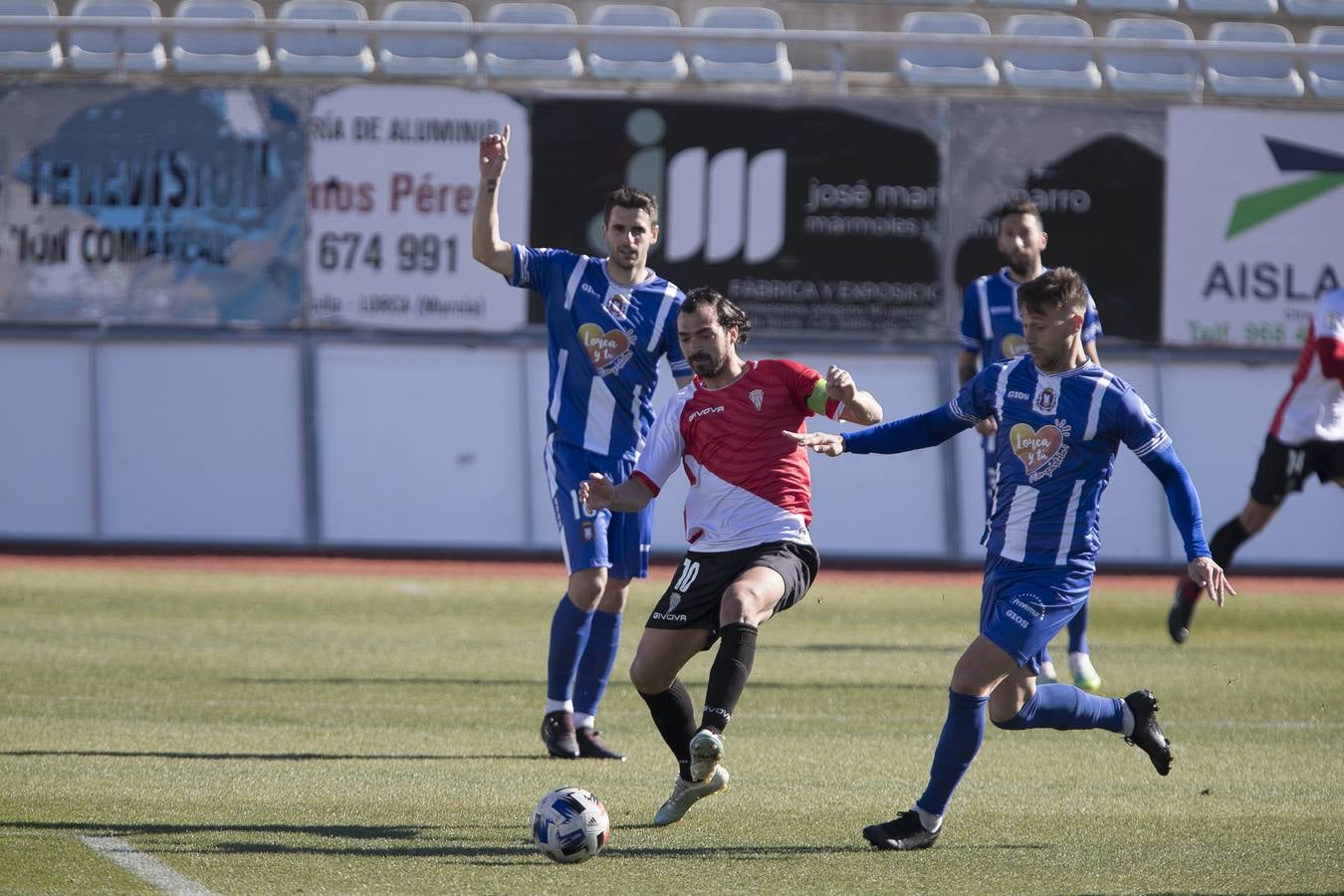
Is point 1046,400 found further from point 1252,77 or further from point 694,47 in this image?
point 1252,77

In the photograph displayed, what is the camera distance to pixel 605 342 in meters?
7.38

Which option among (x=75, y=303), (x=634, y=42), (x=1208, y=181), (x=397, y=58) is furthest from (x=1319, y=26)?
(x=75, y=303)

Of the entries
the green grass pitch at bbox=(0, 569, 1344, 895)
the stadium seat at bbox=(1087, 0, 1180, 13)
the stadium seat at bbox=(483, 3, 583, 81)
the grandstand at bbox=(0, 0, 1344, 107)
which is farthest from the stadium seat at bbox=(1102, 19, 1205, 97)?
the green grass pitch at bbox=(0, 569, 1344, 895)

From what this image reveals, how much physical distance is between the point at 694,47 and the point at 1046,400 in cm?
1408

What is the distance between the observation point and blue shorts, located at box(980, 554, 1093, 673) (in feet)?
18.1

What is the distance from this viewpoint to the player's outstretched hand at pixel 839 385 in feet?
19.3

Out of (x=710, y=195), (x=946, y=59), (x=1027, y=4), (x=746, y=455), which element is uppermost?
(x=1027, y=4)

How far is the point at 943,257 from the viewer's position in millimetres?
17344

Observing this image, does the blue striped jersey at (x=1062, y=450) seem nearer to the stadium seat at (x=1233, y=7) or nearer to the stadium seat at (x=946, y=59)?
the stadium seat at (x=946, y=59)

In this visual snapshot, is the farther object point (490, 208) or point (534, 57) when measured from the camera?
point (534, 57)

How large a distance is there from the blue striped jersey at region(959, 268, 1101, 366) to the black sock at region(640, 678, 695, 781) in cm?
369

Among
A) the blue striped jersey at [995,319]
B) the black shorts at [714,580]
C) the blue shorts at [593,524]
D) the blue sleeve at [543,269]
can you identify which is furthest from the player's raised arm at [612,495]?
the blue striped jersey at [995,319]

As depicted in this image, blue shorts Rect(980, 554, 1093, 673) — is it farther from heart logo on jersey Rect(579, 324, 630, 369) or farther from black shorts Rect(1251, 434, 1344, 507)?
black shorts Rect(1251, 434, 1344, 507)

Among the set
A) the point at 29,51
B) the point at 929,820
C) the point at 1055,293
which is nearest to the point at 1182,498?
the point at 1055,293
